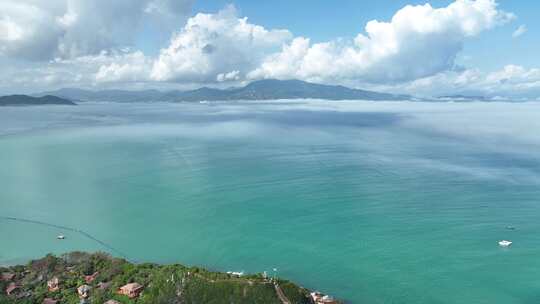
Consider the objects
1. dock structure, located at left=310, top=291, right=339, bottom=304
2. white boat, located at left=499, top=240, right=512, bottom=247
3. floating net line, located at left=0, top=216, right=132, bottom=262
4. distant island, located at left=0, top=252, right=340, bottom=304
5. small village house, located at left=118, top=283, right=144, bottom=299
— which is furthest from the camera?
white boat, located at left=499, top=240, right=512, bottom=247

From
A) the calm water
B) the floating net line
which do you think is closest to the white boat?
the calm water

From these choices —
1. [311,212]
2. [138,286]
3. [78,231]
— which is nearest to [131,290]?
[138,286]

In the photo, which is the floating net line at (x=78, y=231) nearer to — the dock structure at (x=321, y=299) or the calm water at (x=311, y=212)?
the calm water at (x=311, y=212)

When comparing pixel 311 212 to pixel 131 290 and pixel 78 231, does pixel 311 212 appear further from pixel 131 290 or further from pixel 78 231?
pixel 78 231

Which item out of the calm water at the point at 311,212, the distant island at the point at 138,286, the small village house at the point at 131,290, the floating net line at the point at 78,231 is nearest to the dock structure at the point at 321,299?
the distant island at the point at 138,286

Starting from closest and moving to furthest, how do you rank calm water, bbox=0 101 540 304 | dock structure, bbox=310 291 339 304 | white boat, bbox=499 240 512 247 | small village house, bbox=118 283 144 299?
small village house, bbox=118 283 144 299, dock structure, bbox=310 291 339 304, calm water, bbox=0 101 540 304, white boat, bbox=499 240 512 247

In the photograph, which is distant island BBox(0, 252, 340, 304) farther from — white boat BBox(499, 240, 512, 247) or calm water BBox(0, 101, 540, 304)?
white boat BBox(499, 240, 512, 247)

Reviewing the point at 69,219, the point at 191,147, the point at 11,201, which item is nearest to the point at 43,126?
the point at 191,147

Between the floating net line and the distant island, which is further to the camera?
the floating net line
